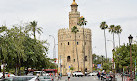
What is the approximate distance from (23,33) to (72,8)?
77575mm

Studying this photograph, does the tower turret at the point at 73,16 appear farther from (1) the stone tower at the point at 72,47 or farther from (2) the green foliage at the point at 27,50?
(2) the green foliage at the point at 27,50

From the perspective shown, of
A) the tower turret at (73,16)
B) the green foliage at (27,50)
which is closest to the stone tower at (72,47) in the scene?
the tower turret at (73,16)

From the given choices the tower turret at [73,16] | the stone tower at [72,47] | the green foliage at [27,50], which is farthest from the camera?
the tower turret at [73,16]

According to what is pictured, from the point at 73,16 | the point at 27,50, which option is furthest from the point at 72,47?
the point at 27,50

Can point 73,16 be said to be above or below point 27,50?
above

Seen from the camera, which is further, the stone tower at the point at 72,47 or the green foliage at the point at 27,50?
the stone tower at the point at 72,47

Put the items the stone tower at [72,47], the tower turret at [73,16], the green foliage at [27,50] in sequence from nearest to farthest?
1. the green foliage at [27,50]
2. the stone tower at [72,47]
3. the tower turret at [73,16]

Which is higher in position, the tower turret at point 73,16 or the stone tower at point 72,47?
the tower turret at point 73,16

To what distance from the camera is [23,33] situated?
136 feet

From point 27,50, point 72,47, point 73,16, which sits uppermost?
point 73,16

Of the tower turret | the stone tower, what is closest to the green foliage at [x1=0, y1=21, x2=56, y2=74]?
the stone tower

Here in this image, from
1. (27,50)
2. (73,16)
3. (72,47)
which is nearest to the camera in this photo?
(27,50)

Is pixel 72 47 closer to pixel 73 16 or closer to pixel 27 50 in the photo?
pixel 73 16

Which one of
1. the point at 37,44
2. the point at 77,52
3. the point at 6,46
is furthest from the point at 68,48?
the point at 6,46
